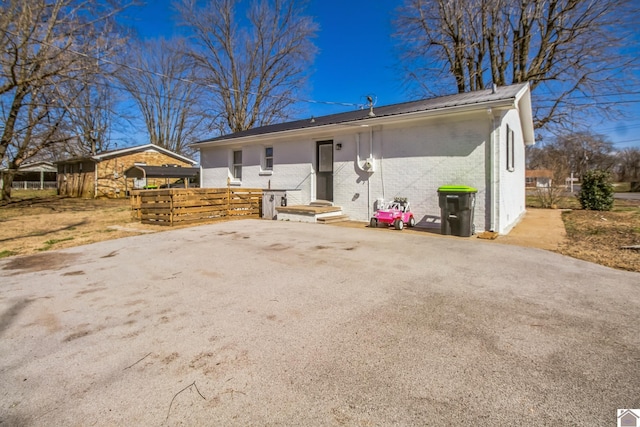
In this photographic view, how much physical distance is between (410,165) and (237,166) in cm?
819

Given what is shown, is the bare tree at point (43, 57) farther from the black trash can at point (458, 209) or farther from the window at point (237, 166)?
the black trash can at point (458, 209)

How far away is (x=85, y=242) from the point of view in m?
7.50

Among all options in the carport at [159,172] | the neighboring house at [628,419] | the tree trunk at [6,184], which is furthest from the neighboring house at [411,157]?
the tree trunk at [6,184]

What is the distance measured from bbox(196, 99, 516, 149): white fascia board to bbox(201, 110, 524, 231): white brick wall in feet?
0.46

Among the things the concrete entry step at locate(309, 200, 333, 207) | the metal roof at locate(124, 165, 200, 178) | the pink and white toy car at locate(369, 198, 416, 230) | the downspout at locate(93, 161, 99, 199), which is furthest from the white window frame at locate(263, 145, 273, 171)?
the downspout at locate(93, 161, 99, 199)

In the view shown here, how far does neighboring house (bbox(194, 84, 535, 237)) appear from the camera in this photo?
8016 mm

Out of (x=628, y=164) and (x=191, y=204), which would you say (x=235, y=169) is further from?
(x=628, y=164)

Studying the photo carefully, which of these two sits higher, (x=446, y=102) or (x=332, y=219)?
(x=446, y=102)

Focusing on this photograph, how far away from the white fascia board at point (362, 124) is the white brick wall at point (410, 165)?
0.14m

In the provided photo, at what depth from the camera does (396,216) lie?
8617 millimetres

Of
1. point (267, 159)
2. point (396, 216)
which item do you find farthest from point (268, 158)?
point (396, 216)

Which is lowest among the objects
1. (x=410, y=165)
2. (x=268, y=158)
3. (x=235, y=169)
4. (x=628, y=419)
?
(x=628, y=419)

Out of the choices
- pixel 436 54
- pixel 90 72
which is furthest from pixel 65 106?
pixel 436 54

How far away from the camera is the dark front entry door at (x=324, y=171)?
11375 mm
